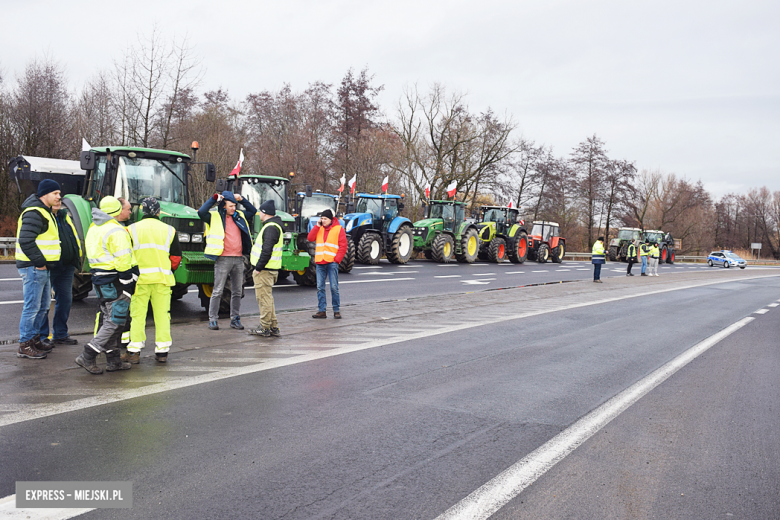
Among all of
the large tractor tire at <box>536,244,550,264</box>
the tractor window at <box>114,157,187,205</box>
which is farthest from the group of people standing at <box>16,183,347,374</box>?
the large tractor tire at <box>536,244,550,264</box>

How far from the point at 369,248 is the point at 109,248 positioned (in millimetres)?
16905

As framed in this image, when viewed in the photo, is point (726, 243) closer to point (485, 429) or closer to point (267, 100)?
point (267, 100)

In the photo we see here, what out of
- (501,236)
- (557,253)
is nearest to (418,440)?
(501,236)

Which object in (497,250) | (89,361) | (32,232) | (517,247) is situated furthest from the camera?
(517,247)

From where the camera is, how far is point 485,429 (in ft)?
15.6

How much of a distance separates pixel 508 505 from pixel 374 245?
20.0 meters

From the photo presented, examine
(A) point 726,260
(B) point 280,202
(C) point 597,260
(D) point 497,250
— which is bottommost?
(A) point 726,260

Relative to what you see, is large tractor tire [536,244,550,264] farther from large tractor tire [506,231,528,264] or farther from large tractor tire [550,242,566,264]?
large tractor tire [506,231,528,264]

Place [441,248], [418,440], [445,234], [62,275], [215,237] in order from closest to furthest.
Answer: [418,440] → [62,275] → [215,237] → [441,248] → [445,234]

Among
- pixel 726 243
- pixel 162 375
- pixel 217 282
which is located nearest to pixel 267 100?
pixel 217 282

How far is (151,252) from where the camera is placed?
255 inches

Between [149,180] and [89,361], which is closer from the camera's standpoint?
[89,361]

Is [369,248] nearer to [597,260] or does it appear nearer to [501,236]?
[597,260]

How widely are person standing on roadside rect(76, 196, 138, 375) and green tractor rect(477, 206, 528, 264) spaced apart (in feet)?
85.9
